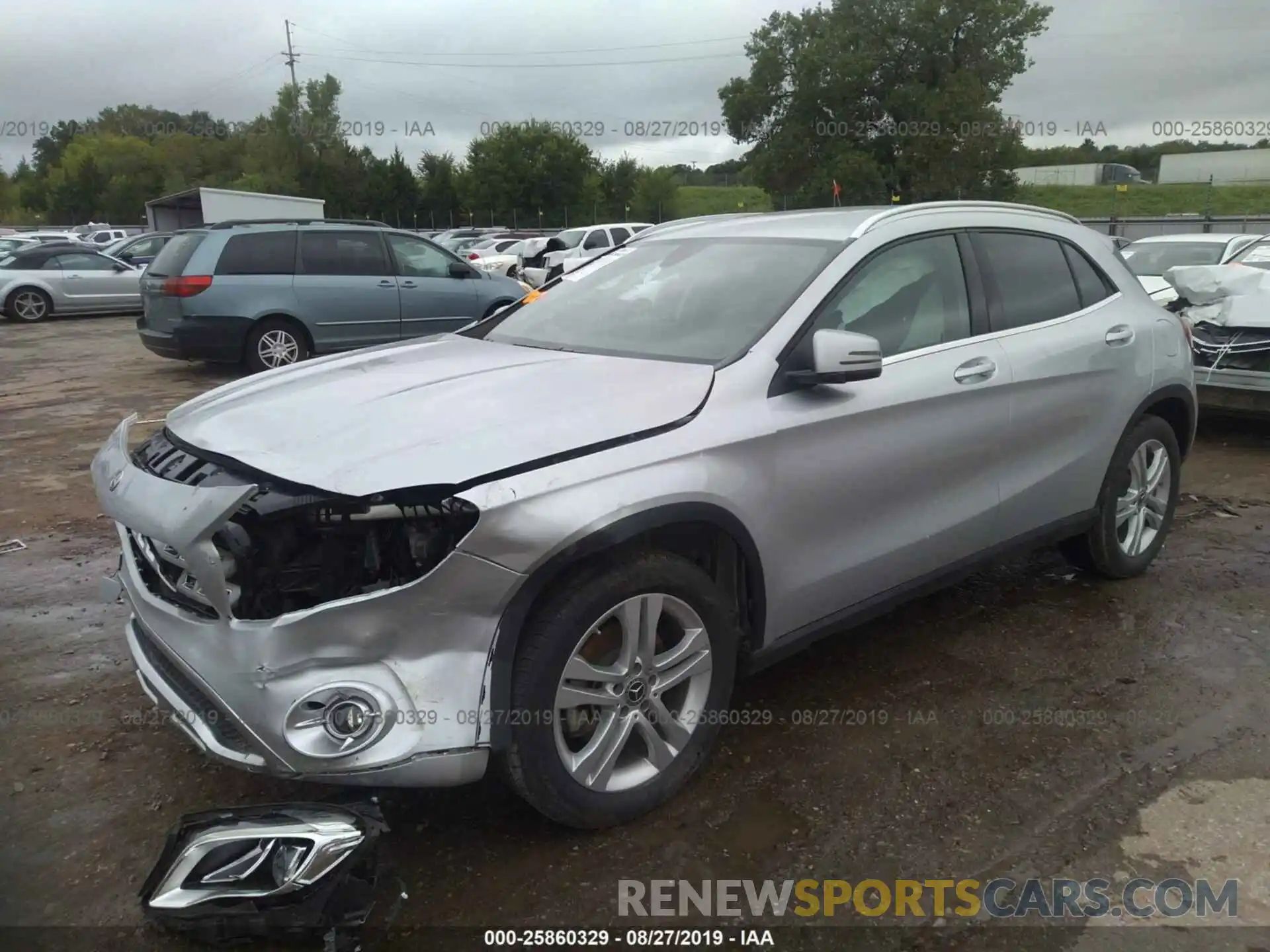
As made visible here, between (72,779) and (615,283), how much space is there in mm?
2568

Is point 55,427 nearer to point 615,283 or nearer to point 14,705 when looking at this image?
point 14,705

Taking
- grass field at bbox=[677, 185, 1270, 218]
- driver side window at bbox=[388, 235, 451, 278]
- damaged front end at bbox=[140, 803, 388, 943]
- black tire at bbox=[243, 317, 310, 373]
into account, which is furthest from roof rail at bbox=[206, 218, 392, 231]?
grass field at bbox=[677, 185, 1270, 218]

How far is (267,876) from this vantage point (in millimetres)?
2256

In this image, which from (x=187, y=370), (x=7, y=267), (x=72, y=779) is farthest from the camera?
(x=7, y=267)

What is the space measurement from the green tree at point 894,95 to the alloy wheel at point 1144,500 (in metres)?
42.7

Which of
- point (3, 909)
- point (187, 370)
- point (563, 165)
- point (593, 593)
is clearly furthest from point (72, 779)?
point (563, 165)

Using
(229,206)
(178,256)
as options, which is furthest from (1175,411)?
(229,206)

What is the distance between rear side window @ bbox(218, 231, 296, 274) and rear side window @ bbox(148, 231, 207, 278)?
13.2 inches

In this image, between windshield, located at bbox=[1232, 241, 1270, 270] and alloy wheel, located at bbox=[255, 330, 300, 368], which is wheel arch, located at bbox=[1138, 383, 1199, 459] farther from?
alloy wheel, located at bbox=[255, 330, 300, 368]

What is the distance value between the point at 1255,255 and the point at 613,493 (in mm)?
9058

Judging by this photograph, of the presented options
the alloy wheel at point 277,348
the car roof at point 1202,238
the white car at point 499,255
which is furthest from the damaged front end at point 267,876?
the white car at point 499,255

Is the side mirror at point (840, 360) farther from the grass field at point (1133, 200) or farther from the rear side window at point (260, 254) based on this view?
the grass field at point (1133, 200)

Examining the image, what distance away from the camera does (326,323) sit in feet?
34.9

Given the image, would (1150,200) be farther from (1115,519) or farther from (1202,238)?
(1115,519)
